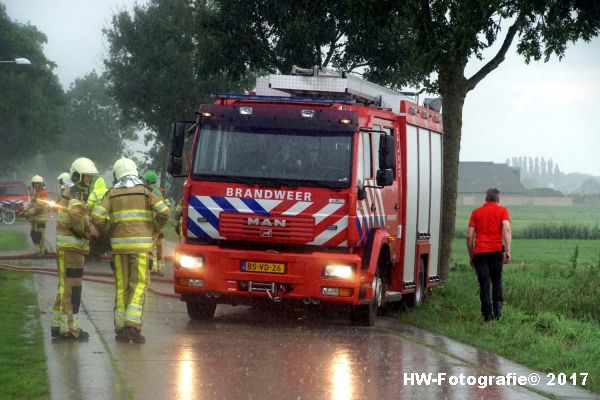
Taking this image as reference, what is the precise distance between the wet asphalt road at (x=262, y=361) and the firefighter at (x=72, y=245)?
0.24 metres

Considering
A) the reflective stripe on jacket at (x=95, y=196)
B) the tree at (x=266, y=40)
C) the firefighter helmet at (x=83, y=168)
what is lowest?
the reflective stripe on jacket at (x=95, y=196)

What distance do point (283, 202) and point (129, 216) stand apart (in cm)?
229

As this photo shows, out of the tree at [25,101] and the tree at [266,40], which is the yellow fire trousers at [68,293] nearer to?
the tree at [266,40]

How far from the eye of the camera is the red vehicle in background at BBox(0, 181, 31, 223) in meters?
55.7

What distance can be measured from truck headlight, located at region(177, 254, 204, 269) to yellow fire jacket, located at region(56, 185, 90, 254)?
7.16 feet

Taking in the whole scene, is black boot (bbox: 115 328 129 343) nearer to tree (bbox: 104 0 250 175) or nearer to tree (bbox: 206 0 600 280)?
tree (bbox: 206 0 600 280)

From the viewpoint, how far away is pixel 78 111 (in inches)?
5310

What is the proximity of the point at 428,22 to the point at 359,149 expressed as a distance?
24.9ft

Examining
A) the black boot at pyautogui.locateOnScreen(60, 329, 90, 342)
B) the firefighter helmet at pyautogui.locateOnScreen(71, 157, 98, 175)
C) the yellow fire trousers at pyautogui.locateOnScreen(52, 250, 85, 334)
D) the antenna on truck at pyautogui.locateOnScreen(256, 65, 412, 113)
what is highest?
the antenna on truck at pyautogui.locateOnScreen(256, 65, 412, 113)

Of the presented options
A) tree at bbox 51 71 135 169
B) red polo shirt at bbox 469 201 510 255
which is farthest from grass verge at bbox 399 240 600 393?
tree at bbox 51 71 135 169

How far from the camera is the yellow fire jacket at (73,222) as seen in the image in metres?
11.9

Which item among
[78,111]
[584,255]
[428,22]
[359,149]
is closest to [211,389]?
[359,149]

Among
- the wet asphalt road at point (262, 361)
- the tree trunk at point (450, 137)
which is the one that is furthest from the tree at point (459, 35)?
the wet asphalt road at point (262, 361)

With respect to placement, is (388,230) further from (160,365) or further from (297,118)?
(160,365)
